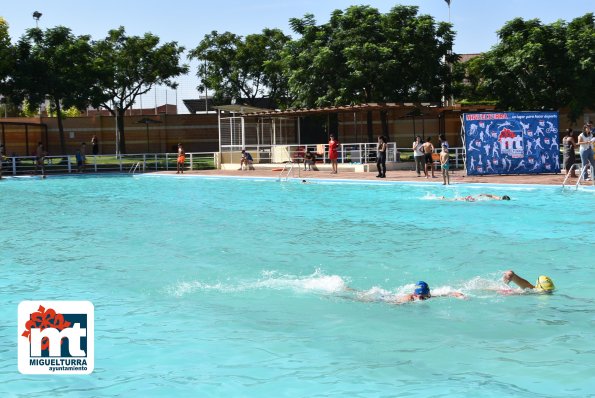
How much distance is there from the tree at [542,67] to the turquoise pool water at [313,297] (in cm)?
1868

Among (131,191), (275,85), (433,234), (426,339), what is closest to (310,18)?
(275,85)

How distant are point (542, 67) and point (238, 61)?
843 inches

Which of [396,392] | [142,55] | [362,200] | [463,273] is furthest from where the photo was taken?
[142,55]

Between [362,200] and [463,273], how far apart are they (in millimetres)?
11055

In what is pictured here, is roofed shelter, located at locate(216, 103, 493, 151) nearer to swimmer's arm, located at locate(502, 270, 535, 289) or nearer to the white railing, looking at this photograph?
the white railing

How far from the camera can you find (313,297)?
1049 cm

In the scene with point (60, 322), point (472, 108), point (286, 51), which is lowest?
point (60, 322)

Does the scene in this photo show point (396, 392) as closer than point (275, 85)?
Yes

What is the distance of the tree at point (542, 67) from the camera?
3806cm

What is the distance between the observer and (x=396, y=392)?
272 inches

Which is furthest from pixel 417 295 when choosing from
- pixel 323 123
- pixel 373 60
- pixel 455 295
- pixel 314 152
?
pixel 323 123

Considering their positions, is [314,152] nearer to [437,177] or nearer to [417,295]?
[437,177]

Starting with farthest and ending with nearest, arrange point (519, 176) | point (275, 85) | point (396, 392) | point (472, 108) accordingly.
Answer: point (275, 85), point (472, 108), point (519, 176), point (396, 392)

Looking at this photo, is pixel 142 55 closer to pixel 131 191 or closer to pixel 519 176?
pixel 131 191
